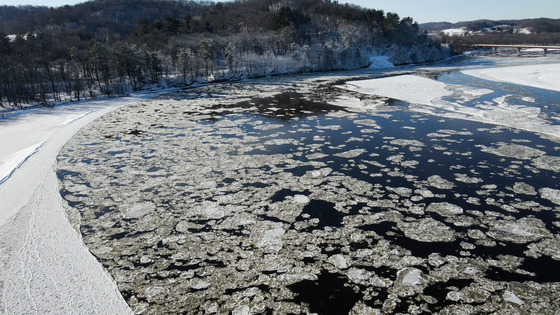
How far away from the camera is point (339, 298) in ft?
17.4

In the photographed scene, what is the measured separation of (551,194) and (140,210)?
1167 centimetres

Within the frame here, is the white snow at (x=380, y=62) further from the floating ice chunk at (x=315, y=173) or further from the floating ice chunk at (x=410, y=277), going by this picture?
the floating ice chunk at (x=410, y=277)

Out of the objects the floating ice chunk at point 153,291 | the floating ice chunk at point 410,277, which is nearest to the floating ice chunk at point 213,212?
the floating ice chunk at point 153,291

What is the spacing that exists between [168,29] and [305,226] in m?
71.1

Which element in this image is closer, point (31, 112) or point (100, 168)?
point (100, 168)

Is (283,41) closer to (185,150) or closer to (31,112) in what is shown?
(31,112)

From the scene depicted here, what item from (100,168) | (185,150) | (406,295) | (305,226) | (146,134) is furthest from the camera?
(146,134)

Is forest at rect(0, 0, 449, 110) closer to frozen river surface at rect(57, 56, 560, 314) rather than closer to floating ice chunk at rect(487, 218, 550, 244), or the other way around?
frozen river surface at rect(57, 56, 560, 314)

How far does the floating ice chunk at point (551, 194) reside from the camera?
8.33 m

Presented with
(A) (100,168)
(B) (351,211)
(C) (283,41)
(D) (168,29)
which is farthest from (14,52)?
(B) (351,211)

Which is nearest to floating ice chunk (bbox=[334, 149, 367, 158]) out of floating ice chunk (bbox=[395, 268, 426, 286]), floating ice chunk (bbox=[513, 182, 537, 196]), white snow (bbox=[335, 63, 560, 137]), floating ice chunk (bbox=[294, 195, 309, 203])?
floating ice chunk (bbox=[294, 195, 309, 203])

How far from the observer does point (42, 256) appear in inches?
255

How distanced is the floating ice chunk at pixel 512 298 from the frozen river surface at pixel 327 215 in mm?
21

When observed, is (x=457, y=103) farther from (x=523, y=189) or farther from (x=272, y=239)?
(x=272, y=239)
